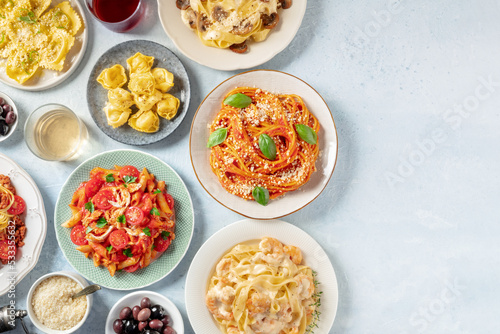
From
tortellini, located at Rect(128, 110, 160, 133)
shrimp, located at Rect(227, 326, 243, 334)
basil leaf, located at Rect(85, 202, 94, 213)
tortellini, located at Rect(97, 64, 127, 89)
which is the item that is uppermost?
tortellini, located at Rect(97, 64, 127, 89)

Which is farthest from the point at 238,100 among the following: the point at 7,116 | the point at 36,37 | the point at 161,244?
the point at 7,116

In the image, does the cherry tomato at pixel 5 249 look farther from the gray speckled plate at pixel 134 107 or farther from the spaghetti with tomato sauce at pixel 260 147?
the spaghetti with tomato sauce at pixel 260 147

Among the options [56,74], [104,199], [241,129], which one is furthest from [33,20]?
[241,129]

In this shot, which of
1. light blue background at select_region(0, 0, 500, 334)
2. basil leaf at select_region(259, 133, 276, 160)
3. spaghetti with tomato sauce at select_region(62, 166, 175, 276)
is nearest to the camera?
basil leaf at select_region(259, 133, 276, 160)

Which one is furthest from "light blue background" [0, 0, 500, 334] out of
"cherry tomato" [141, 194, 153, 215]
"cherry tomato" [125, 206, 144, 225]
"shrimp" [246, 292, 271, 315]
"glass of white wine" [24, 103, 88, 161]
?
"shrimp" [246, 292, 271, 315]

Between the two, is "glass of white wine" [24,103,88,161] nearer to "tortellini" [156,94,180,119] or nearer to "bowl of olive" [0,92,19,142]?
"bowl of olive" [0,92,19,142]

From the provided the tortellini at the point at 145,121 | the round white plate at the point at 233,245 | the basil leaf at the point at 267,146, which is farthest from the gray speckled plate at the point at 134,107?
the round white plate at the point at 233,245

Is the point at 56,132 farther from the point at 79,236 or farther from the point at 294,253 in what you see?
the point at 294,253
